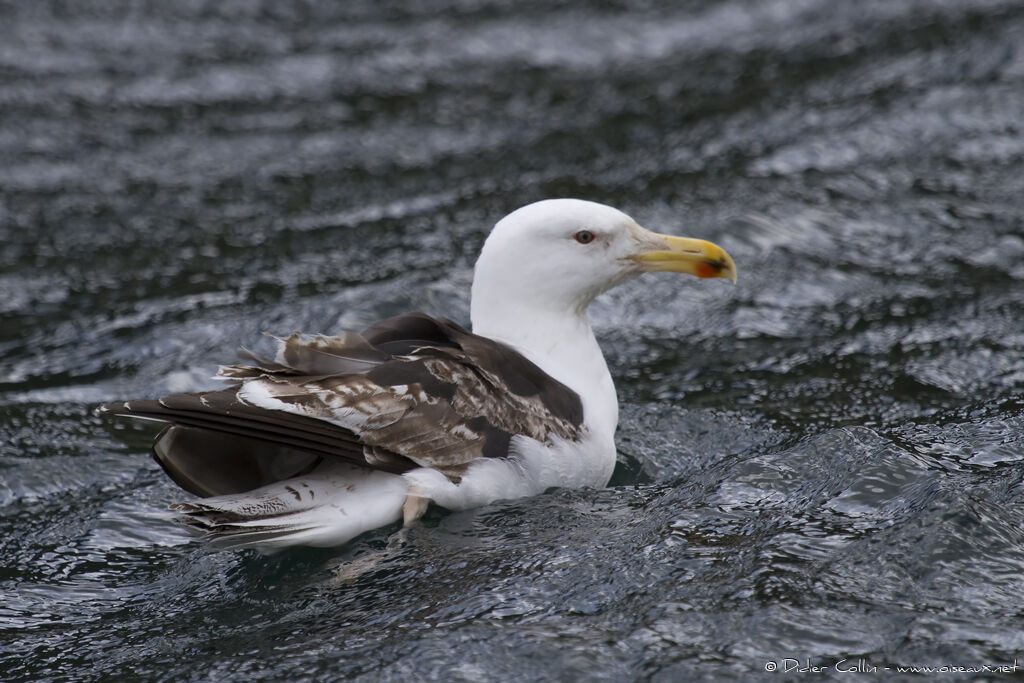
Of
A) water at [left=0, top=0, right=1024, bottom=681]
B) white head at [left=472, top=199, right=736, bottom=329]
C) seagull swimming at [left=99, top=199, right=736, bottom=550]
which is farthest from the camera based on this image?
white head at [left=472, top=199, right=736, bottom=329]

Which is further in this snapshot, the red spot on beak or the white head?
the red spot on beak

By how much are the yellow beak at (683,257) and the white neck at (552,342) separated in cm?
44

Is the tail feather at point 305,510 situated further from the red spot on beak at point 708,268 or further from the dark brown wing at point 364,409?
the red spot on beak at point 708,268

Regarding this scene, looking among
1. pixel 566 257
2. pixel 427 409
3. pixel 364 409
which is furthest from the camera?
pixel 566 257

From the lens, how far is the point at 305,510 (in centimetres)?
495

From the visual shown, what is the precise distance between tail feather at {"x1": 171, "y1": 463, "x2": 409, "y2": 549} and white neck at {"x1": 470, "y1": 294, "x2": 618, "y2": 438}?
3.18ft

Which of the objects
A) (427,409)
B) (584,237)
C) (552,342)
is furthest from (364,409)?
(584,237)

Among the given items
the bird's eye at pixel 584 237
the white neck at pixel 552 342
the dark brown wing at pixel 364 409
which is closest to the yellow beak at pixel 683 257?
the bird's eye at pixel 584 237

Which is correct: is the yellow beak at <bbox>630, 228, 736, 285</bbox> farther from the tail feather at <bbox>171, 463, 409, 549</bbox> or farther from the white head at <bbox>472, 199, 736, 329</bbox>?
the tail feather at <bbox>171, 463, 409, 549</bbox>

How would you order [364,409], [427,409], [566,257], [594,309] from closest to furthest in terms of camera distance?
[364,409], [427,409], [566,257], [594,309]

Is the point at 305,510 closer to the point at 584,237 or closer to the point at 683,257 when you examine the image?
the point at 584,237

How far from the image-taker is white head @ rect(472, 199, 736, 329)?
5688 mm

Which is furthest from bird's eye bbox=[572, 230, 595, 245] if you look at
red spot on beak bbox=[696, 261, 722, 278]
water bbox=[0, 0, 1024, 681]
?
water bbox=[0, 0, 1024, 681]

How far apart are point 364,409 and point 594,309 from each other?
3503mm
